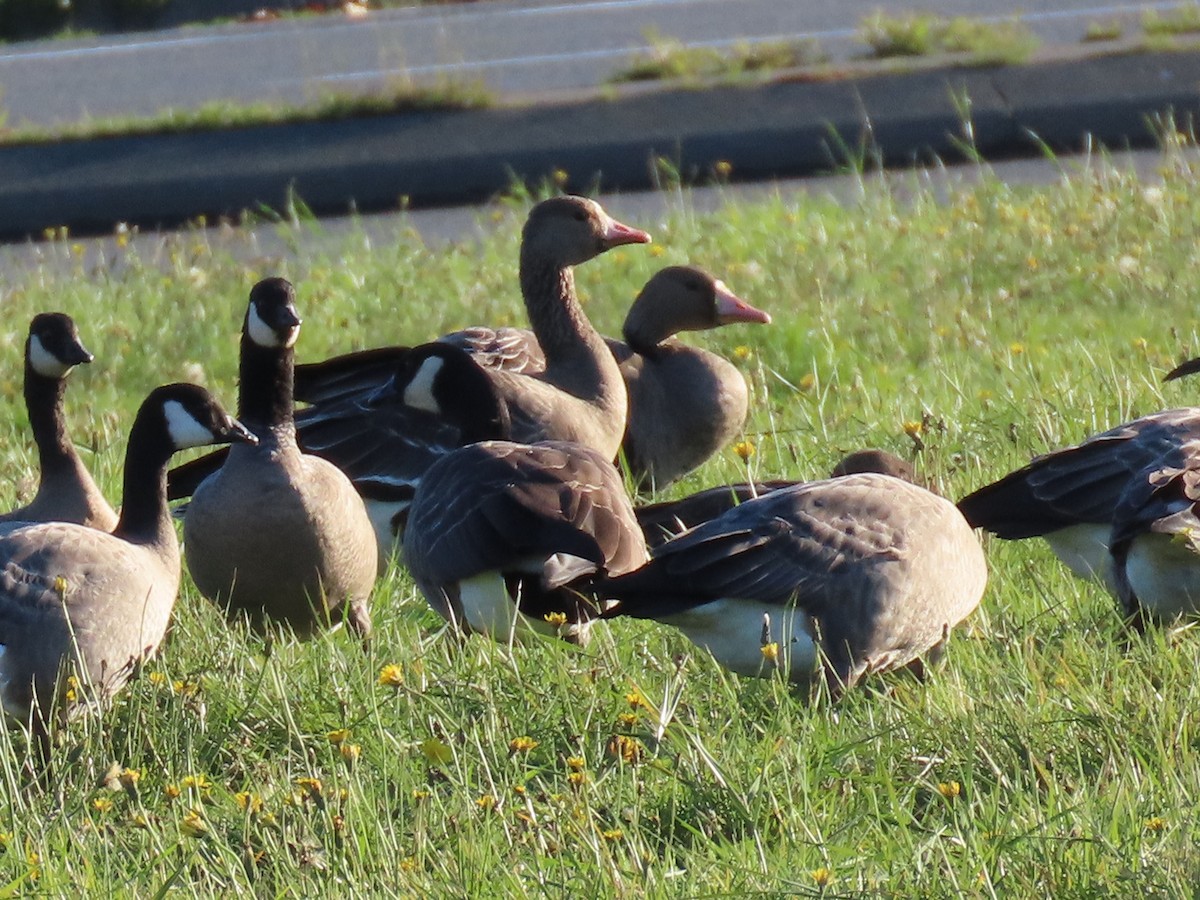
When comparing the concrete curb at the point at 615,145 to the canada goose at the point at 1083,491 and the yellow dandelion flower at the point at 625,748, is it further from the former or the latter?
the yellow dandelion flower at the point at 625,748

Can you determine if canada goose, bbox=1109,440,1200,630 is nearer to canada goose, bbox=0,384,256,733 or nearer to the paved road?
canada goose, bbox=0,384,256,733

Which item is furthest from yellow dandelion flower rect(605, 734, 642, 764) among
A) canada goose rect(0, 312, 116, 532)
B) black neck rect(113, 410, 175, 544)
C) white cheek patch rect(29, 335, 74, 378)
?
white cheek patch rect(29, 335, 74, 378)

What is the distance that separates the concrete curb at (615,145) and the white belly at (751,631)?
7571 mm

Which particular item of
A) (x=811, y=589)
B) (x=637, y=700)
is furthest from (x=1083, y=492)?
(x=637, y=700)

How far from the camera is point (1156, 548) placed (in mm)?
4594

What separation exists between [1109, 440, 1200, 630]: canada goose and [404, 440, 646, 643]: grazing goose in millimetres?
1325

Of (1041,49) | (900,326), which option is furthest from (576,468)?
(1041,49)

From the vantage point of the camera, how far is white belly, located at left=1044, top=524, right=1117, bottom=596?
16.2ft

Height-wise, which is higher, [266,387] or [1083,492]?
[266,387]

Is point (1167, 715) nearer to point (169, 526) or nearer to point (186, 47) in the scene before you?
point (169, 526)

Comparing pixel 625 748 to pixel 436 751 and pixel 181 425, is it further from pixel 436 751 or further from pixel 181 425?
pixel 181 425

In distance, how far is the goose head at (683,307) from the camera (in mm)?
7602

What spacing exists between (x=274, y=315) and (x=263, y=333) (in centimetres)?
8

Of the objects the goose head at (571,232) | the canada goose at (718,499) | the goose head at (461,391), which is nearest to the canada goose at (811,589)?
the canada goose at (718,499)
